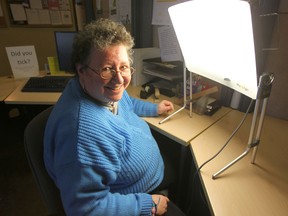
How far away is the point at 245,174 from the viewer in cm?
78

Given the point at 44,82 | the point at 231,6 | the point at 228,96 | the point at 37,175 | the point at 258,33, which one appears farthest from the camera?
the point at 44,82

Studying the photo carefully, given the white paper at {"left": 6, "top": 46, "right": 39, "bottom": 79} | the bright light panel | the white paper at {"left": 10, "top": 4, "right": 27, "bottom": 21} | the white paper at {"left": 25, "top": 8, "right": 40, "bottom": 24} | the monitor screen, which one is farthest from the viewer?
the white paper at {"left": 25, "top": 8, "right": 40, "bottom": 24}

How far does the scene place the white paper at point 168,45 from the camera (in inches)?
56.1

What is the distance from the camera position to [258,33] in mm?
1025

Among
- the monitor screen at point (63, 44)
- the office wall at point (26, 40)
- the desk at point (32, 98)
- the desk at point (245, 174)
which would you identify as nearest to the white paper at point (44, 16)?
the office wall at point (26, 40)

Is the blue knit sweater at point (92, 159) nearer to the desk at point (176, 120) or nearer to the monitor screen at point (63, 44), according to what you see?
the desk at point (176, 120)

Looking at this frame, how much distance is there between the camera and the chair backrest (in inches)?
27.7

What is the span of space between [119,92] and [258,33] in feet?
2.49

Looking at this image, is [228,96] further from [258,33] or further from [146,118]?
[146,118]

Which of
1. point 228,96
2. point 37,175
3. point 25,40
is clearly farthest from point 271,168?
point 25,40

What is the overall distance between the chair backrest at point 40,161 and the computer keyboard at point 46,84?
82 centimetres

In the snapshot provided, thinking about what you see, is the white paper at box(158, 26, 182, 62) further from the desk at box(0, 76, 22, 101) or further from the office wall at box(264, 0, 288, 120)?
the desk at box(0, 76, 22, 101)

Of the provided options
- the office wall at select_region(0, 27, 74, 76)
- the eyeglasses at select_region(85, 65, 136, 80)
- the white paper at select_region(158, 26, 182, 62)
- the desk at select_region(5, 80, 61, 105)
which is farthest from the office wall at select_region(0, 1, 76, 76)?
the eyeglasses at select_region(85, 65, 136, 80)

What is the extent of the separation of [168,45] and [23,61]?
121 cm
